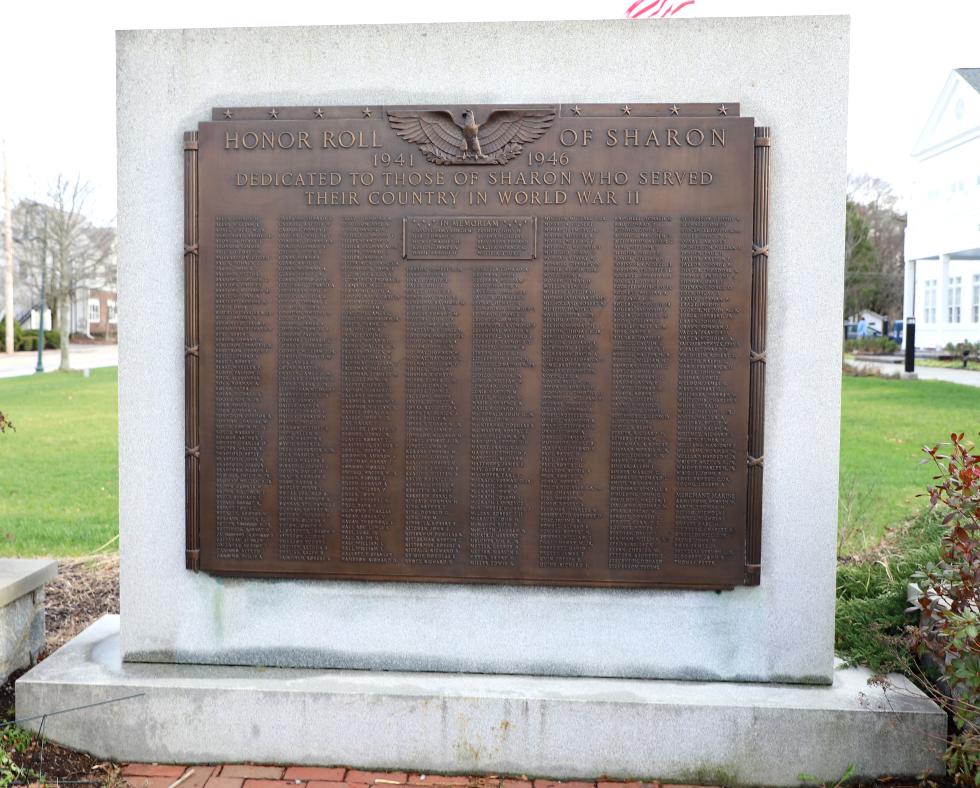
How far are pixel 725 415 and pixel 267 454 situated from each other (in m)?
2.10

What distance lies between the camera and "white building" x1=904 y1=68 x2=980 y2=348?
104 feet

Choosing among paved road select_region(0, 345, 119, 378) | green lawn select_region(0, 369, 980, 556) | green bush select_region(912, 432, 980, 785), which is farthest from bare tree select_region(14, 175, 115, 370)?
green bush select_region(912, 432, 980, 785)

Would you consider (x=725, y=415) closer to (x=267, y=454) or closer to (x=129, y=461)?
(x=267, y=454)

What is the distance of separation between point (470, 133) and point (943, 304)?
34.7 meters

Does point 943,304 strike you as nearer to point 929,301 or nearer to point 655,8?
point 929,301

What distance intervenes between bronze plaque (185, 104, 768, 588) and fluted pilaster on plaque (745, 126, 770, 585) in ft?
0.05

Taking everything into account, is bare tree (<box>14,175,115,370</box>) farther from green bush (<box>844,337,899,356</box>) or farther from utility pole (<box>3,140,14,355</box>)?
green bush (<box>844,337,899,356</box>)

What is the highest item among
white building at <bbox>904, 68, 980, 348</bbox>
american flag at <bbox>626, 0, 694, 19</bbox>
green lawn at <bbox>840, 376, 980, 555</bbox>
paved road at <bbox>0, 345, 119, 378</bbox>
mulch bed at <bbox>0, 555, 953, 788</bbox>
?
white building at <bbox>904, 68, 980, 348</bbox>

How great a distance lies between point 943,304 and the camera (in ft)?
113

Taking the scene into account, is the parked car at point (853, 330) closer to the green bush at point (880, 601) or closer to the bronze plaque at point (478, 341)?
the green bush at point (880, 601)

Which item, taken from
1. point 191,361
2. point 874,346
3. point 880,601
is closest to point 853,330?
point 874,346

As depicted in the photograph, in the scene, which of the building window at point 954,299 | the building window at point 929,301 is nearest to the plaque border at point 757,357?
the building window at point 954,299

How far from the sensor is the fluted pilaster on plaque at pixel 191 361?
4.21 meters

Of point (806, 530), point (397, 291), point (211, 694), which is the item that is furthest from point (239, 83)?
point (806, 530)
